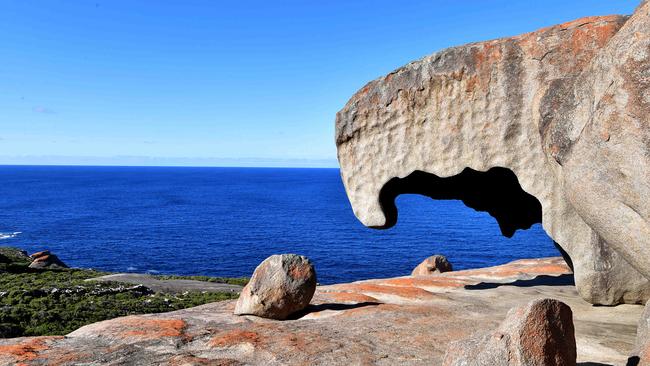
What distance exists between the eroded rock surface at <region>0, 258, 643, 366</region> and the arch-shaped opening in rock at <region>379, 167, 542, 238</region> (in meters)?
3.56

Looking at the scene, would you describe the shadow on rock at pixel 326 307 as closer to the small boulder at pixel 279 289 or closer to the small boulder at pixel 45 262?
the small boulder at pixel 279 289

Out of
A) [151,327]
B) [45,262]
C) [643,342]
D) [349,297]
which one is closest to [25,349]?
[151,327]

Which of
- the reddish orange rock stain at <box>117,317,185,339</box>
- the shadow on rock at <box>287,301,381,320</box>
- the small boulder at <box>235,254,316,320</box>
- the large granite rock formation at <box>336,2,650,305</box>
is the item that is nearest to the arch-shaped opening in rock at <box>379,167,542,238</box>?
the large granite rock formation at <box>336,2,650,305</box>

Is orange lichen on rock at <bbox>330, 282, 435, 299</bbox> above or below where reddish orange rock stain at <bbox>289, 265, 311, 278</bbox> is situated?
below

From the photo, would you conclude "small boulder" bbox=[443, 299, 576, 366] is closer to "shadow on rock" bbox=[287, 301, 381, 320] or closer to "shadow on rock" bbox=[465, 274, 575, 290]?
"shadow on rock" bbox=[287, 301, 381, 320]

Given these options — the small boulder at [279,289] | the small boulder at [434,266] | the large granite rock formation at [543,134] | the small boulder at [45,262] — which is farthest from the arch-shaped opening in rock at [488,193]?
the small boulder at [45,262]

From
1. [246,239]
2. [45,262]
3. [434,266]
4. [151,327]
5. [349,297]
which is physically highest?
[151,327]

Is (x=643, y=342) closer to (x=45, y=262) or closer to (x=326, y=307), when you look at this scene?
(x=326, y=307)

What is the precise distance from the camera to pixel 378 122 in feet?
49.2

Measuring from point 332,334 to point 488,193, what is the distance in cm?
1058

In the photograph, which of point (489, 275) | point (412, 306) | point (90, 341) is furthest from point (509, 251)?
point (90, 341)

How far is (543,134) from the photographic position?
36.9ft

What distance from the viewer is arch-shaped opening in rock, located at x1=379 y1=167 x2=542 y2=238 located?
16.9 meters

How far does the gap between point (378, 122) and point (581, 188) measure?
6.88 m
